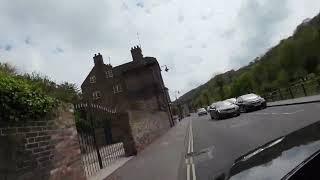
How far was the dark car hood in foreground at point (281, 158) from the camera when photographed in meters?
3.41

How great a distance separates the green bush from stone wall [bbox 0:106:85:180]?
7.5 inches

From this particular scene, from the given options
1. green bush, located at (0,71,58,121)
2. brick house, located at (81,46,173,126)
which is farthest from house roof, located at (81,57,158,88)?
green bush, located at (0,71,58,121)

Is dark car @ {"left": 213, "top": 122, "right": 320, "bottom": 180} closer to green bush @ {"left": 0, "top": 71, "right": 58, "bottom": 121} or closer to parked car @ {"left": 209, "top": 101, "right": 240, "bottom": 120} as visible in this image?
green bush @ {"left": 0, "top": 71, "right": 58, "bottom": 121}

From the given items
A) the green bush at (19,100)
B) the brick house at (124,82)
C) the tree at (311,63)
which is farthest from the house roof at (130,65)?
the green bush at (19,100)

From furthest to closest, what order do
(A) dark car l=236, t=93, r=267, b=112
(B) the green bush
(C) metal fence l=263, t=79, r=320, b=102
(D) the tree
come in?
1. (A) dark car l=236, t=93, r=267, b=112
2. (C) metal fence l=263, t=79, r=320, b=102
3. (D) the tree
4. (B) the green bush

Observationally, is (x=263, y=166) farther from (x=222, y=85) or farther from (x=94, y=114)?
(x=222, y=85)

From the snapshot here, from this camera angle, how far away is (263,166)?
12.4ft

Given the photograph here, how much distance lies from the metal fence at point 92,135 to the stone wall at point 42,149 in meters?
1.67

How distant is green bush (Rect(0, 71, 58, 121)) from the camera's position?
9.48m

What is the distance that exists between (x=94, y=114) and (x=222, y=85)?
119 metres

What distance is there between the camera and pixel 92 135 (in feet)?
58.3

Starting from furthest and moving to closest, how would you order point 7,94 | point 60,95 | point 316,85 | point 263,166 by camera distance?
point 316,85 < point 60,95 < point 7,94 < point 263,166

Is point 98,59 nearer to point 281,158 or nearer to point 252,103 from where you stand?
point 252,103

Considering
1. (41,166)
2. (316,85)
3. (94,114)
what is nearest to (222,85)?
(316,85)
